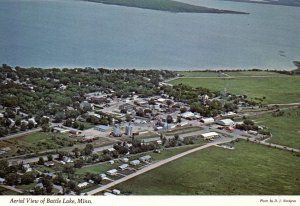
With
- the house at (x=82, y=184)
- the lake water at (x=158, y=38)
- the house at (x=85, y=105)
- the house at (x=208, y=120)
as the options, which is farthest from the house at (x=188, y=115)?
the house at (x=82, y=184)

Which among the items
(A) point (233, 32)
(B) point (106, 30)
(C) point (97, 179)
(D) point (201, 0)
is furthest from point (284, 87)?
(C) point (97, 179)

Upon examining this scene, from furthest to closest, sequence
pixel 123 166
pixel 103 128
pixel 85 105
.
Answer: pixel 85 105, pixel 103 128, pixel 123 166

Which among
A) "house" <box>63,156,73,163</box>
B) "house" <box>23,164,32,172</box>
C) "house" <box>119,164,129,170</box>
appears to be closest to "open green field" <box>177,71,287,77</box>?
"house" <box>119,164,129,170</box>

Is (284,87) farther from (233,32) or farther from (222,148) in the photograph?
(222,148)

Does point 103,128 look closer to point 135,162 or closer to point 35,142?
point 135,162

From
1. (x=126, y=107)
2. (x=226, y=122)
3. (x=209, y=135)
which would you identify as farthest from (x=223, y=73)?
(x=126, y=107)
